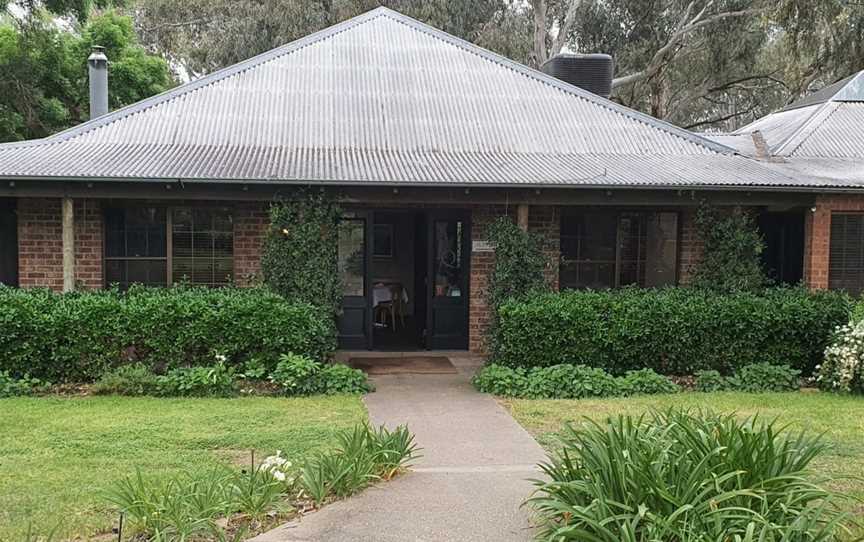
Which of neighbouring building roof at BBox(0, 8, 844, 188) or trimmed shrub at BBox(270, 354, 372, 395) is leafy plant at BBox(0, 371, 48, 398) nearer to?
neighbouring building roof at BBox(0, 8, 844, 188)

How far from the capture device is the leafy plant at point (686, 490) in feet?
12.9

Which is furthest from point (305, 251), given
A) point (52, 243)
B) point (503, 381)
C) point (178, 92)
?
point (178, 92)

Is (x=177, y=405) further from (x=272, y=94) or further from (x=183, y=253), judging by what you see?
(x=272, y=94)

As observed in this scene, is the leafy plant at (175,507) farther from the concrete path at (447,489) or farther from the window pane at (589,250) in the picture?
the window pane at (589,250)

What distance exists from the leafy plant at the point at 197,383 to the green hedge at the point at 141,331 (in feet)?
1.12

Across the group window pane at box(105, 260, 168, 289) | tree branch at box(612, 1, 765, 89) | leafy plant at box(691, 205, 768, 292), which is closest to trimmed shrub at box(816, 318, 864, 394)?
leafy plant at box(691, 205, 768, 292)

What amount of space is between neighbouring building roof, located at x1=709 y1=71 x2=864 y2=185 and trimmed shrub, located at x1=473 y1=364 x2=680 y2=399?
4.04 meters

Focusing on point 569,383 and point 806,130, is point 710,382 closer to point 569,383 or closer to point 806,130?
point 569,383

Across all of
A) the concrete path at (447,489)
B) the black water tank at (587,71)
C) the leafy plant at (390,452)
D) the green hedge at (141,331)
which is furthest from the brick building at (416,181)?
the leafy plant at (390,452)

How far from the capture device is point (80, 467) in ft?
19.1

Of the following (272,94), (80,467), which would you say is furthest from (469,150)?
(80,467)

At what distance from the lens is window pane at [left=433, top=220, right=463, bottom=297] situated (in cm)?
1173

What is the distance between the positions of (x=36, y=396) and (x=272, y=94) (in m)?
5.94

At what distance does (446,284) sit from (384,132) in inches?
97.2
